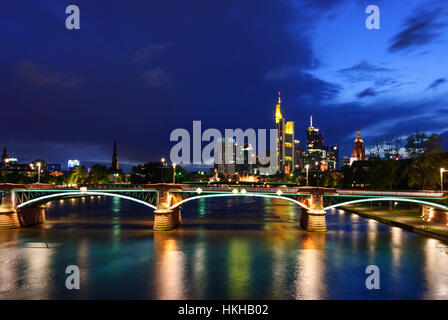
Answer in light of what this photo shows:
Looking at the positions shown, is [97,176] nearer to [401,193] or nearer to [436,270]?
[401,193]

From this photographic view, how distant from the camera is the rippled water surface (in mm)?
30766

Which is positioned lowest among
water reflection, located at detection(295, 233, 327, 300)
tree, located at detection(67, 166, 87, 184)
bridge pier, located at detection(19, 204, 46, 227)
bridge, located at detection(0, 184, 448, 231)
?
water reflection, located at detection(295, 233, 327, 300)

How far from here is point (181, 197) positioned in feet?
213

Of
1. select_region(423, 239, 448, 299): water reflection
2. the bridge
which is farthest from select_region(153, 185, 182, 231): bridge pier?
select_region(423, 239, 448, 299): water reflection

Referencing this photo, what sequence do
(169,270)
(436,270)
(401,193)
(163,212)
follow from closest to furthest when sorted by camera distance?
(436,270) → (169,270) → (401,193) → (163,212)

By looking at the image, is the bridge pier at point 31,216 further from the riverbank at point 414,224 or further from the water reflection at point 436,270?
the riverbank at point 414,224

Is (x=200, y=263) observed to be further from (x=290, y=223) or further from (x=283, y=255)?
(x=290, y=223)

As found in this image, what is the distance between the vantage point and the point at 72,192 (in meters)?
60.7

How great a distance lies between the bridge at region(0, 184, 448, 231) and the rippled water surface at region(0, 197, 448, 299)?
3.25 meters

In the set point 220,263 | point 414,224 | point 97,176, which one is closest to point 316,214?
point 414,224

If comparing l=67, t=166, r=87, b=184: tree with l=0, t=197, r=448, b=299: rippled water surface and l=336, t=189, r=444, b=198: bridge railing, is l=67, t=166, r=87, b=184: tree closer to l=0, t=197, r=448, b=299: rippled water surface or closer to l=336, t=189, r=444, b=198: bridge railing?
l=0, t=197, r=448, b=299: rippled water surface

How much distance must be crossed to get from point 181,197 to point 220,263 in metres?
27.2

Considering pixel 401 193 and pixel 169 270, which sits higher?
pixel 401 193
